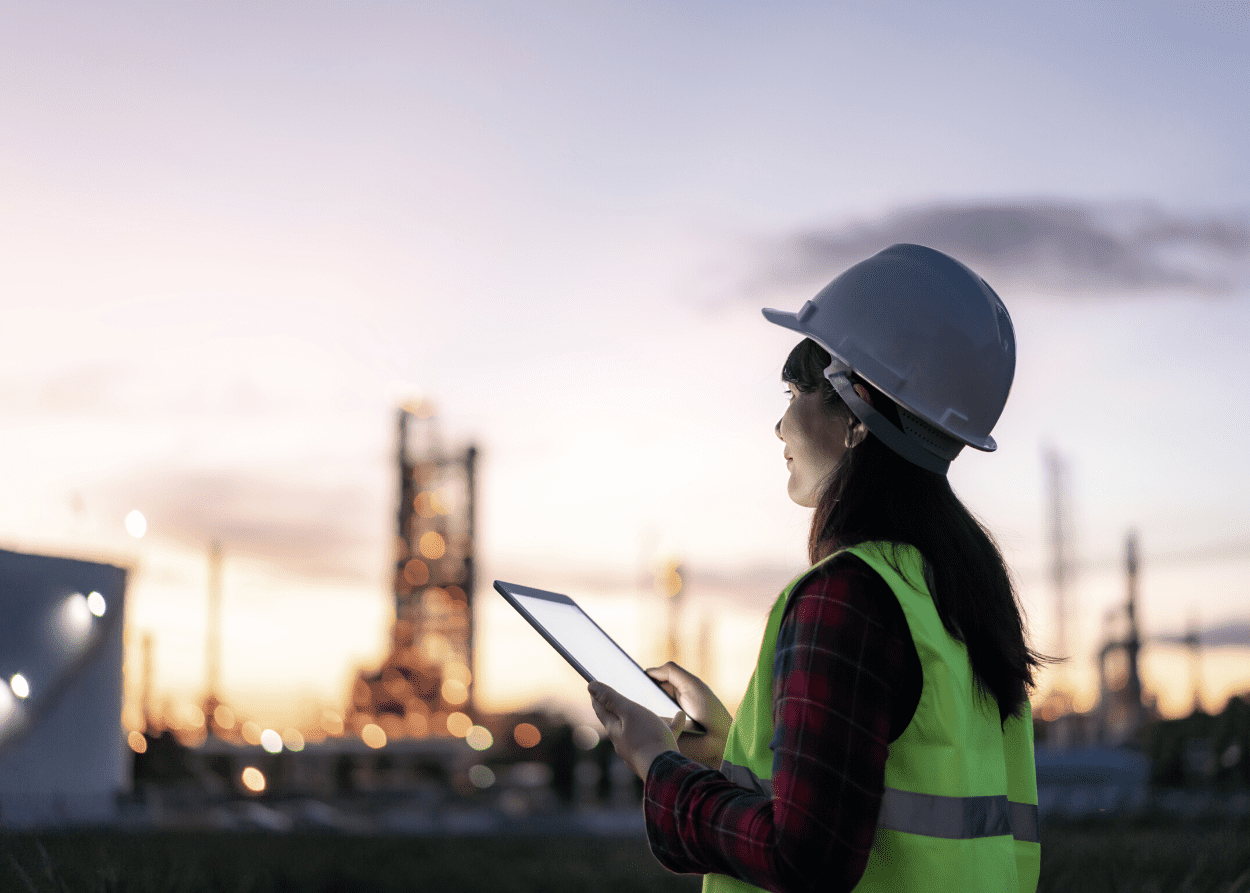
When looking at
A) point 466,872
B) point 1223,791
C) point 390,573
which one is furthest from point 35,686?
point 390,573

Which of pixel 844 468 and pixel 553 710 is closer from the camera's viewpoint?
pixel 844 468

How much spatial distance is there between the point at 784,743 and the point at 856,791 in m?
0.10

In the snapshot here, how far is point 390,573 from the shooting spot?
69250mm

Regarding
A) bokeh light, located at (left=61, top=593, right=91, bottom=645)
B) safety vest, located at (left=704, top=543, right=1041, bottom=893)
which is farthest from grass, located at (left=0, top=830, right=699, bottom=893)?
safety vest, located at (left=704, top=543, right=1041, bottom=893)

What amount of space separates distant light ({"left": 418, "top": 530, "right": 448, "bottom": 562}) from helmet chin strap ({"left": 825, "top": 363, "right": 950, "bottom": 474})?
67426mm

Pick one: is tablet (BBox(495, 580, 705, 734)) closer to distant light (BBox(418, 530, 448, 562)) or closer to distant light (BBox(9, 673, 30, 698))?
distant light (BBox(9, 673, 30, 698))

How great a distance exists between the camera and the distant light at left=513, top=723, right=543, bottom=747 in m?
72.1

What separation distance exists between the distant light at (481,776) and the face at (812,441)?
68.0 metres

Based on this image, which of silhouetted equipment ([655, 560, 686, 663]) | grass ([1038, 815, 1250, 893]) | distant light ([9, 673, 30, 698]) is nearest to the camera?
distant light ([9, 673, 30, 698])

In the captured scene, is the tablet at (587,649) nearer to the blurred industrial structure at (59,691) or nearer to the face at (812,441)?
the face at (812,441)

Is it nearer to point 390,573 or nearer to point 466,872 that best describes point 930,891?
point 466,872

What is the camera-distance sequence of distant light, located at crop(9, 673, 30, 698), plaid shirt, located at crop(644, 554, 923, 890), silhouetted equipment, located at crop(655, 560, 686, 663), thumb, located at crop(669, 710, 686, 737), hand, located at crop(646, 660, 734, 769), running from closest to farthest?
1. plaid shirt, located at crop(644, 554, 923, 890)
2. thumb, located at crop(669, 710, 686, 737)
3. hand, located at crop(646, 660, 734, 769)
4. distant light, located at crop(9, 673, 30, 698)
5. silhouetted equipment, located at crop(655, 560, 686, 663)

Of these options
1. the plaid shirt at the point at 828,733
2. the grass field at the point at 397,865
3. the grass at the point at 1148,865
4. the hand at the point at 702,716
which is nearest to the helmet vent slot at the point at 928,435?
the plaid shirt at the point at 828,733

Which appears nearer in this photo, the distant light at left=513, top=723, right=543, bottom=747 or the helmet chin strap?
the helmet chin strap
